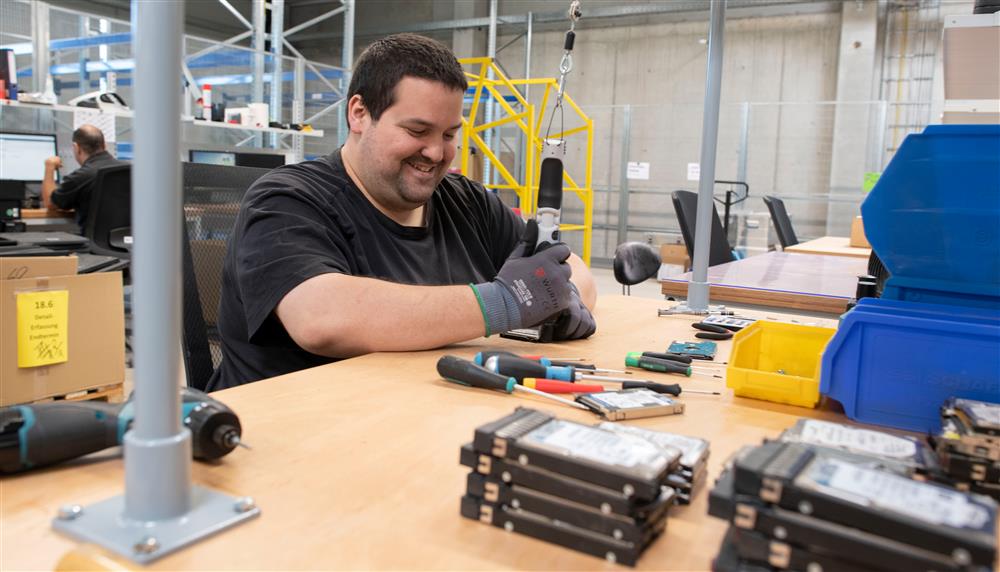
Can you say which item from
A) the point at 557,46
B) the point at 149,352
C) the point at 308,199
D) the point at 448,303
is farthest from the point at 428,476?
the point at 557,46

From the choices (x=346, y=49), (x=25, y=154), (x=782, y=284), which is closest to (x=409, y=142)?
(x=782, y=284)

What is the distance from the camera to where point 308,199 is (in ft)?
4.45

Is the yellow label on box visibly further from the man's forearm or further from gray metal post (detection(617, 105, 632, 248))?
gray metal post (detection(617, 105, 632, 248))

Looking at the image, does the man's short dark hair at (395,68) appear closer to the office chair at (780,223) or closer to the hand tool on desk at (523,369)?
the hand tool on desk at (523,369)

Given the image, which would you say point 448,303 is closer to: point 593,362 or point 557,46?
point 593,362

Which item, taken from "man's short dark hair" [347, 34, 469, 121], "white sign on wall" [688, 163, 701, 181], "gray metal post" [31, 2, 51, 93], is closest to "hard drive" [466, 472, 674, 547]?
"man's short dark hair" [347, 34, 469, 121]

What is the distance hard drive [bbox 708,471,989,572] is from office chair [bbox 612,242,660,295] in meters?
1.51

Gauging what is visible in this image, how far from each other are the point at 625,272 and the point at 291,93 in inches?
263

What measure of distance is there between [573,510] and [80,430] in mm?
479

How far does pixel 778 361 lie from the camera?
111 cm

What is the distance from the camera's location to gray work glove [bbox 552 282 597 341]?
4.47 ft

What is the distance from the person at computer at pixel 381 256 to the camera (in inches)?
47.2

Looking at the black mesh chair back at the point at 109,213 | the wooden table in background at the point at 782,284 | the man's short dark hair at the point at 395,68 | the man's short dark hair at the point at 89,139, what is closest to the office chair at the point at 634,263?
the wooden table in background at the point at 782,284

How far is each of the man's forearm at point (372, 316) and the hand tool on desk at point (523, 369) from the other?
0.21m
